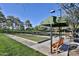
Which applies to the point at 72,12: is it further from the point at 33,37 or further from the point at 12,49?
the point at 12,49

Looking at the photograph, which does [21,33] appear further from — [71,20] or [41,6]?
[71,20]

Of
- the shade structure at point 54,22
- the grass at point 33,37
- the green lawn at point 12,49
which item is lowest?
the green lawn at point 12,49

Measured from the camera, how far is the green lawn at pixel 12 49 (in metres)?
4.87

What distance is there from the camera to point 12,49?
193 inches

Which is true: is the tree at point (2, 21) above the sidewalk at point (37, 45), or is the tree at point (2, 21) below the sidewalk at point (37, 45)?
above

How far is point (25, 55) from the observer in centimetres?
486

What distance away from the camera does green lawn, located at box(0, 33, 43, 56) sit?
16.0 ft

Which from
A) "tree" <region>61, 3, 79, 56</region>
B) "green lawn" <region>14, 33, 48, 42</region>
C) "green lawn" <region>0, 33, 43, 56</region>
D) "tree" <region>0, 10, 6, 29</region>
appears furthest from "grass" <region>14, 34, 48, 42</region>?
"tree" <region>61, 3, 79, 56</region>

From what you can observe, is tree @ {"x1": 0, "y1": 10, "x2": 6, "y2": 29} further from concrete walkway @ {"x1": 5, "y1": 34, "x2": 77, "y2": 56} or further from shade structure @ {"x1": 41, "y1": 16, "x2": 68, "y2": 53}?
shade structure @ {"x1": 41, "y1": 16, "x2": 68, "y2": 53}

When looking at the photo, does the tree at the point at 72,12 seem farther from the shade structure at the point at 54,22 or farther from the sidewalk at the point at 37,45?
the sidewalk at the point at 37,45

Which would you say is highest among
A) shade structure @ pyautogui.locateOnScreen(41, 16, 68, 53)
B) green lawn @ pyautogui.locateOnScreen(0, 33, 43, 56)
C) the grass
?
shade structure @ pyautogui.locateOnScreen(41, 16, 68, 53)

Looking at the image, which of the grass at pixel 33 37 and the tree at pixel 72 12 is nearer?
the tree at pixel 72 12

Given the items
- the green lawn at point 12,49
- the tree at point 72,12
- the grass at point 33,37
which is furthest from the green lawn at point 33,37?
the tree at point 72,12

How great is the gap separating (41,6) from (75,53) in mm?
974
